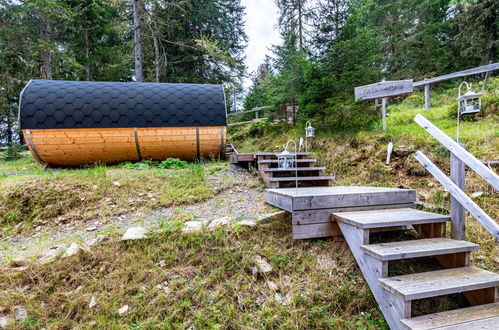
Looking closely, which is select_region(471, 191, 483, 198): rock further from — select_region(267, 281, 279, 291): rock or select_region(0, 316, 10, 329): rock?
select_region(0, 316, 10, 329): rock

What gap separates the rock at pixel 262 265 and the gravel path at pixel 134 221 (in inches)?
23.3

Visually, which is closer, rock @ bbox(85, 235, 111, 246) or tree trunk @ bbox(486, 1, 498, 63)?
rock @ bbox(85, 235, 111, 246)

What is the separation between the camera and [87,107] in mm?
4684

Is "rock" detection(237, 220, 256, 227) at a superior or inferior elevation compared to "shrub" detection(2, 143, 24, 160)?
inferior

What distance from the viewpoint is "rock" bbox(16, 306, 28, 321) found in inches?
66.7

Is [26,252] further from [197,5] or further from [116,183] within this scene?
[197,5]

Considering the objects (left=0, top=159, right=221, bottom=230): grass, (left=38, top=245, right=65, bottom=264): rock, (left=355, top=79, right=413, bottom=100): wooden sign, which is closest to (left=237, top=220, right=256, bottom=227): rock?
(left=0, top=159, right=221, bottom=230): grass

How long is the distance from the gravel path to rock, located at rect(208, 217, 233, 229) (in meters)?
0.12

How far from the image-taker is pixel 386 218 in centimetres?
205

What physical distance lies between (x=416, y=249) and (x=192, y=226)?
2022 mm

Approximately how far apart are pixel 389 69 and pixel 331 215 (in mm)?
14662

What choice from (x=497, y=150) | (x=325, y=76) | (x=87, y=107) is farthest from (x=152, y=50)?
(x=497, y=150)

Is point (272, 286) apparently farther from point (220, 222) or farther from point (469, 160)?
point (469, 160)

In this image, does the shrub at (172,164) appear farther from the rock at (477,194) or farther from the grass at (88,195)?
the rock at (477,194)
